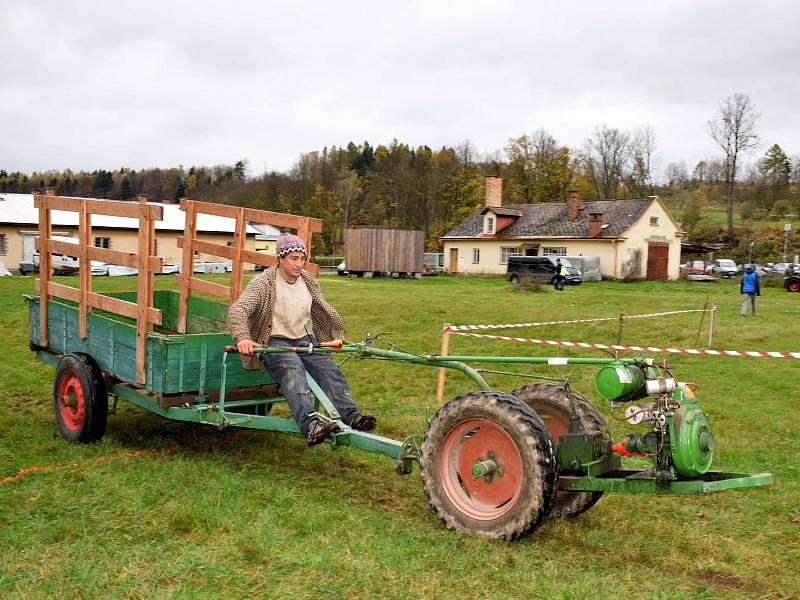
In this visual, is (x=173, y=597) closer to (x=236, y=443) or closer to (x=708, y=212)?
(x=236, y=443)

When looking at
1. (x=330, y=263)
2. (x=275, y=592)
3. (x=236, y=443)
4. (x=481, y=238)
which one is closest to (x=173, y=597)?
(x=275, y=592)

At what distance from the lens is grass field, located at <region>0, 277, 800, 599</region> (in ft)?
13.1

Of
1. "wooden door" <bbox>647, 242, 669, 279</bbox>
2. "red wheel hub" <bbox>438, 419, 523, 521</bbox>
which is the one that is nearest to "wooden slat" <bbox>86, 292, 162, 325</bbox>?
"red wheel hub" <bbox>438, 419, 523, 521</bbox>

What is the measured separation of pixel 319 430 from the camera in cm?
539

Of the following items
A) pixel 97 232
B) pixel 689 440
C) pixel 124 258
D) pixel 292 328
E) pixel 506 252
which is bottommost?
pixel 689 440

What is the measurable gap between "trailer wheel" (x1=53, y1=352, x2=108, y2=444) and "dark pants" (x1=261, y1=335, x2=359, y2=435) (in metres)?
1.84

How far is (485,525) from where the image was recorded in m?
4.68

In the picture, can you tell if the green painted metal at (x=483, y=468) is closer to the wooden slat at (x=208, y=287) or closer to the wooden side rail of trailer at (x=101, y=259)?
the wooden side rail of trailer at (x=101, y=259)

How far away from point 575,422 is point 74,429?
15.6 feet

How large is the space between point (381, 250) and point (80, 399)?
36756 mm

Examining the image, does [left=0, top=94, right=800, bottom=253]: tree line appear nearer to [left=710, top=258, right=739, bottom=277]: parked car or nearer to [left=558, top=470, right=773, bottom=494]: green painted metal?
[left=710, top=258, right=739, bottom=277]: parked car

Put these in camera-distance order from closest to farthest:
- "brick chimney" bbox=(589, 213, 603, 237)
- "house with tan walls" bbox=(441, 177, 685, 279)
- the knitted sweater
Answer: the knitted sweater
"house with tan walls" bbox=(441, 177, 685, 279)
"brick chimney" bbox=(589, 213, 603, 237)

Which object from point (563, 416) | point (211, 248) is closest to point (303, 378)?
point (563, 416)

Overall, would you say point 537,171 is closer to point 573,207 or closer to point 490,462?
point 573,207
